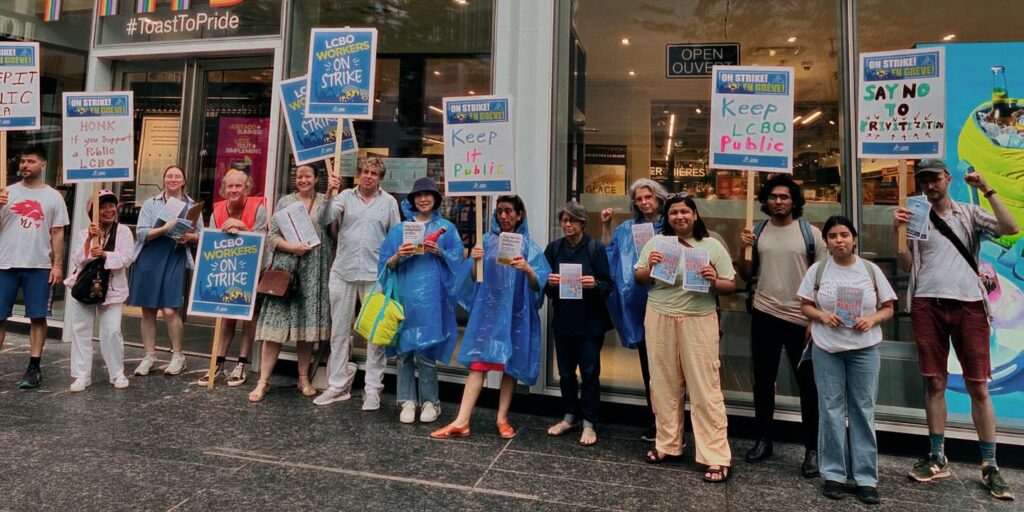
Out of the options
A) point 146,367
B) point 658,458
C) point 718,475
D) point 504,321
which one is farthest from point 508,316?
point 146,367

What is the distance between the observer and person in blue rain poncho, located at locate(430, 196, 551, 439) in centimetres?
458

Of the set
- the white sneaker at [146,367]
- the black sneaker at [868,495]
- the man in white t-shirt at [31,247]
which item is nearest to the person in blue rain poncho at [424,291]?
the white sneaker at [146,367]

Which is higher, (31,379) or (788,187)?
(788,187)

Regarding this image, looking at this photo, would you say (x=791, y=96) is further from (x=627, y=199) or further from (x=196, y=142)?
(x=196, y=142)

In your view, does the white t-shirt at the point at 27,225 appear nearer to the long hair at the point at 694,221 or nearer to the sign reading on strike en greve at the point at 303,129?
the sign reading on strike en greve at the point at 303,129

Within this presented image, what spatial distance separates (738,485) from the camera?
Answer: 384 centimetres

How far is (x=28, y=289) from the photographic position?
5520mm

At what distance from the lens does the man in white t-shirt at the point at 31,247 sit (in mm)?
5434

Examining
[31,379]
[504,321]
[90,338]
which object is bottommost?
[31,379]

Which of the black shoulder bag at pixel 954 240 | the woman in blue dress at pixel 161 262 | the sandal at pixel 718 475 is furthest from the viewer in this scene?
the woman in blue dress at pixel 161 262

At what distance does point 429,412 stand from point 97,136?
4.05 m

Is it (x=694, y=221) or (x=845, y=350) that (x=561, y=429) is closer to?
(x=694, y=221)

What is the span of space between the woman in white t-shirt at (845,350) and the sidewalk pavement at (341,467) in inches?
8.4

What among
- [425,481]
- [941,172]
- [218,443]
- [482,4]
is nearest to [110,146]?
[218,443]
